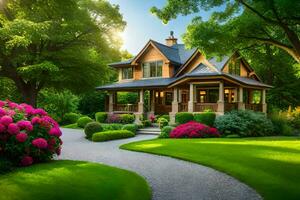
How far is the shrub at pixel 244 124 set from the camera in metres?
24.2

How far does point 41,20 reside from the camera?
23.4 meters

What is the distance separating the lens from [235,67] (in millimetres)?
34156

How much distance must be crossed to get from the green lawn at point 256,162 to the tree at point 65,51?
1015 centimetres

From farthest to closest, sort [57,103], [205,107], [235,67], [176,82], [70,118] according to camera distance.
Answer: [57,103]
[70,118]
[235,67]
[176,82]
[205,107]

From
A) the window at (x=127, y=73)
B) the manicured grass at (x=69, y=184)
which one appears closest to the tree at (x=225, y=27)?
the manicured grass at (x=69, y=184)

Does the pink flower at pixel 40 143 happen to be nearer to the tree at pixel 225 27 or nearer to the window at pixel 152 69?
the tree at pixel 225 27

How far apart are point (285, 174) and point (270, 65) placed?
33279mm

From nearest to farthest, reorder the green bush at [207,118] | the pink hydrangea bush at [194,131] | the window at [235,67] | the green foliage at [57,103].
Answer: the pink hydrangea bush at [194,131] < the green bush at [207,118] < the window at [235,67] < the green foliage at [57,103]

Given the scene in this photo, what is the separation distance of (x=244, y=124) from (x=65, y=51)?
14.7 metres

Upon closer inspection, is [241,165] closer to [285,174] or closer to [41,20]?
[285,174]

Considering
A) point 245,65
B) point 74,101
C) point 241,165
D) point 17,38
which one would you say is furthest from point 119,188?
point 74,101

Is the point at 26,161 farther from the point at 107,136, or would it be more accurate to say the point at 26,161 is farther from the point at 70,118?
the point at 70,118

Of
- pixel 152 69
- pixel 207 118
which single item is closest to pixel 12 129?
pixel 207 118

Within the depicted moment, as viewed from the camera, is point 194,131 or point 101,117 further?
point 101,117
